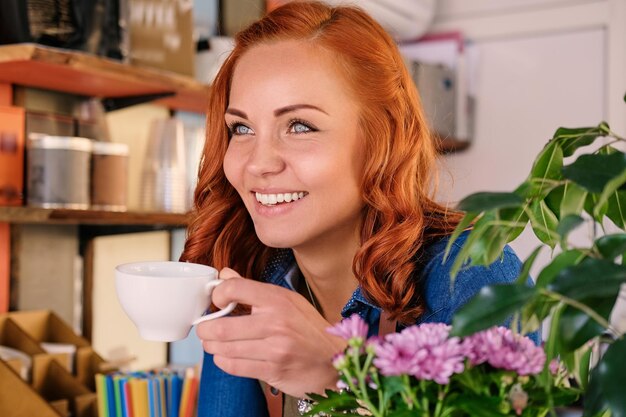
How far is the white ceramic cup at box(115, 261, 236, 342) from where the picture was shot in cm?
79

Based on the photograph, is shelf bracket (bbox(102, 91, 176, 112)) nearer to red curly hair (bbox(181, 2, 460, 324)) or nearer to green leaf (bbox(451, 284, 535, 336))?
red curly hair (bbox(181, 2, 460, 324))

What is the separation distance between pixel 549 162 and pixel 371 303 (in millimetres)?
593

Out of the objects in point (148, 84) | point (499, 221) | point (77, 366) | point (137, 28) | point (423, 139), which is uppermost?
point (137, 28)

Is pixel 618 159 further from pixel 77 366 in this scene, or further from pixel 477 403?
pixel 77 366

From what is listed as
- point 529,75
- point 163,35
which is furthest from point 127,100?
point 529,75

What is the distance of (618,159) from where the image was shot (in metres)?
0.51

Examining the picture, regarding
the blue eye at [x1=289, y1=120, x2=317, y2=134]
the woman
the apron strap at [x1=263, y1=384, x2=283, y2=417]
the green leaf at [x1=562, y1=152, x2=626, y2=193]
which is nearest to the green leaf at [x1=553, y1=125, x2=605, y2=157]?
the green leaf at [x1=562, y1=152, x2=626, y2=193]

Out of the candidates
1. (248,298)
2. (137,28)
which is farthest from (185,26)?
(248,298)

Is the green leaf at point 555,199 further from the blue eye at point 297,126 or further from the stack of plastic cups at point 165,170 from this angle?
the stack of plastic cups at point 165,170

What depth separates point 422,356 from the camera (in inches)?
19.6

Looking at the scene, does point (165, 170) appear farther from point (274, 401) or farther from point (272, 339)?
point (272, 339)

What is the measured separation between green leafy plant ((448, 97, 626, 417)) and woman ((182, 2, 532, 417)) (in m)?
0.50

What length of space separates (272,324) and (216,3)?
1.67 m

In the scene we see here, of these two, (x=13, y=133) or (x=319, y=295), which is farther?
(x=13, y=133)
